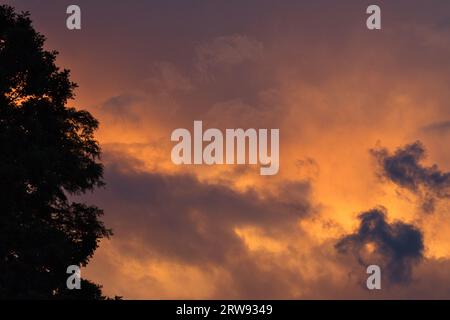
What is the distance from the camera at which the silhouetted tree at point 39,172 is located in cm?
2778

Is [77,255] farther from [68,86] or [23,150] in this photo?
[68,86]

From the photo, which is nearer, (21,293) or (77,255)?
(21,293)

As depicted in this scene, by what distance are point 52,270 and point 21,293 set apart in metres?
1.83

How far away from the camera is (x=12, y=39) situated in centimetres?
3081

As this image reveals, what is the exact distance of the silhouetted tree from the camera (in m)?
27.8

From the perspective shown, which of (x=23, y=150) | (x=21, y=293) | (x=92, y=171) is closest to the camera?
(x=21, y=293)

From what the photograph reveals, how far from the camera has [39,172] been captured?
2859cm

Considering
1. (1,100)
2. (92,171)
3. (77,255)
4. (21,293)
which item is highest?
(1,100)

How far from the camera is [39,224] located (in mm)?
28125
